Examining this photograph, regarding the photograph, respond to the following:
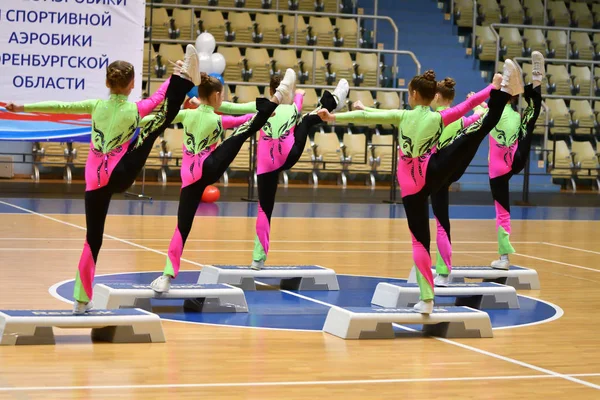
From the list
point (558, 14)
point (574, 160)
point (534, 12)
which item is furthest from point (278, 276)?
point (558, 14)

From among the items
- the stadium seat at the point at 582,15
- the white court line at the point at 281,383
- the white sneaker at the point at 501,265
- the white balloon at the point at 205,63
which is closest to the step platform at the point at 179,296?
the white court line at the point at 281,383

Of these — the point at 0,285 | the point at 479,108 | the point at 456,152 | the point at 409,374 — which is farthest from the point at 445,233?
the point at 0,285

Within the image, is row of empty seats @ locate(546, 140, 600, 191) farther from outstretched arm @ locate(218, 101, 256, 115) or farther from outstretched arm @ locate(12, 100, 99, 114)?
outstretched arm @ locate(12, 100, 99, 114)

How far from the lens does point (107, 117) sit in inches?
253

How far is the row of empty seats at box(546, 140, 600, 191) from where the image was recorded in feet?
65.5

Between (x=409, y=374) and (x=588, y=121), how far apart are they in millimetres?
15554

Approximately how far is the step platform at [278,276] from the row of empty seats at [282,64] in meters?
9.54

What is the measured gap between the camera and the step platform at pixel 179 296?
7.56 meters

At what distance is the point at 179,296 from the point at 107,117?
1699mm

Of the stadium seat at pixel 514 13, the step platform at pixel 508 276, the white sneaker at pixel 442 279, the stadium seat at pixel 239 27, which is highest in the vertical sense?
the stadium seat at pixel 514 13

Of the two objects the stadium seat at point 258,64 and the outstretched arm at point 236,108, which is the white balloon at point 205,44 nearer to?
the stadium seat at point 258,64

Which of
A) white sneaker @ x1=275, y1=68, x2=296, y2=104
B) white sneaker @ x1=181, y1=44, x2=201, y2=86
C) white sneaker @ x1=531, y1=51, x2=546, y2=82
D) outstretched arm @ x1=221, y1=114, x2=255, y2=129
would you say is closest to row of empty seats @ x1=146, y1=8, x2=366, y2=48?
white sneaker @ x1=531, y1=51, x2=546, y2=82

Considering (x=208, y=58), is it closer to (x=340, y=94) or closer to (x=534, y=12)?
(x=340, y=94)

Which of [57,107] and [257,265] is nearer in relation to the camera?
[57,107]
